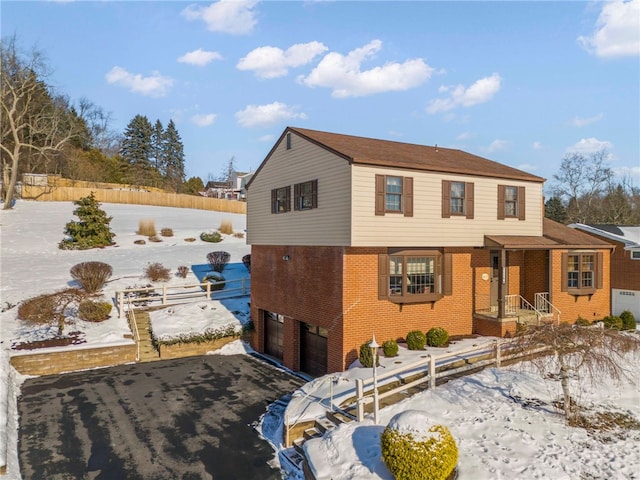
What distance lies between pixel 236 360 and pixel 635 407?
15005 mm

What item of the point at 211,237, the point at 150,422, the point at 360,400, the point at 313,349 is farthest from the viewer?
the point at 211,237

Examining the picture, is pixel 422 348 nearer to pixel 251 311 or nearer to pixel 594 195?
pixel 251 311

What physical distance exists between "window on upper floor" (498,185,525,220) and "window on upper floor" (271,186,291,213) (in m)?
9.29

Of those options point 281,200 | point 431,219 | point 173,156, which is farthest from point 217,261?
point 173,156

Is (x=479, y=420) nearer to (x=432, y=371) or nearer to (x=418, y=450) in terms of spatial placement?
(x=432, y=371)

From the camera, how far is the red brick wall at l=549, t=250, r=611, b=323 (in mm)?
18234

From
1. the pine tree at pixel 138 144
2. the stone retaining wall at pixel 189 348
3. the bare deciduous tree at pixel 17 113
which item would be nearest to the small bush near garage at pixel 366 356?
the stone retaining wall at pixel 189 348

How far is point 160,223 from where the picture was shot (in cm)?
4541

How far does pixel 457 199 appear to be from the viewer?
16.5 metres

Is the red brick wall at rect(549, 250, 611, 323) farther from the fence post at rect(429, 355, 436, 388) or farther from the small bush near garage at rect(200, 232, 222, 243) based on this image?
the small bush near garage at rect(200, 232, 222, 243)

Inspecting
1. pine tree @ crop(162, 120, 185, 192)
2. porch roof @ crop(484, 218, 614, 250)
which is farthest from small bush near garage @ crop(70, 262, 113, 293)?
pine tree @ crop(162, 120, 185, 192)

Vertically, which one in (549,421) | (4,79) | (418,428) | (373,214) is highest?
(4,79)

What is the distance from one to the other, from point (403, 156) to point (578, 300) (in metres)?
11.0

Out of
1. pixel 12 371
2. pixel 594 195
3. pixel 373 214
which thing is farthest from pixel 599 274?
pixel 594 195
